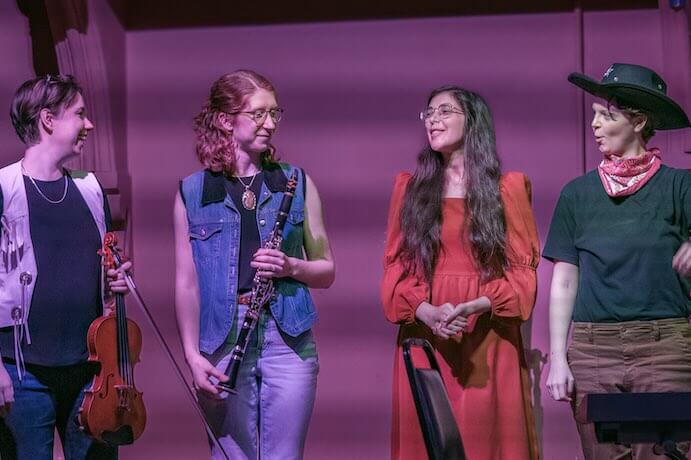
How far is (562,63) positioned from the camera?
17.8ft

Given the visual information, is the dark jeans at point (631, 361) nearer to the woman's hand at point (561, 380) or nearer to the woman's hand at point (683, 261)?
the woman's hand at point (561, 380)

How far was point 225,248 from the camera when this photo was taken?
4.21m

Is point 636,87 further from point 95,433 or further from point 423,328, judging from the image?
point 95,433

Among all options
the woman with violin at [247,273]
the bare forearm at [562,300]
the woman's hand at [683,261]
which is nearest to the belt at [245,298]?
the woman with violin at [247,273]

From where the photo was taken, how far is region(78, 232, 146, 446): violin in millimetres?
3912

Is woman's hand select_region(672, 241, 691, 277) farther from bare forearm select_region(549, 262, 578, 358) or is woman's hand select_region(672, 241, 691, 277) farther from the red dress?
the red dress

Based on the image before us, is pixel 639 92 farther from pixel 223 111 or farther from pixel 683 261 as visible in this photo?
pixel 223 111

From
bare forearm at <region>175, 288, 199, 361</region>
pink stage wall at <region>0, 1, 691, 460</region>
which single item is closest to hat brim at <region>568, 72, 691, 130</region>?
pink stage wall at <region>0, 1, 691, 460</region>

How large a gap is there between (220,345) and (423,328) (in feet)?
2.49

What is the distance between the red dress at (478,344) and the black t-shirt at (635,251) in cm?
25

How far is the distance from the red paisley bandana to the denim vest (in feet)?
3.41

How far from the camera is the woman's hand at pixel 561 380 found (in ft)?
13.8

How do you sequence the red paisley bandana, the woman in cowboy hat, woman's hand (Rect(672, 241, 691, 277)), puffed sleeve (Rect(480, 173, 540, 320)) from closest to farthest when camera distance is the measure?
woman's hand (Rect(672, 241, 691, 277))
the woman in cowboy hat
the red paisley bandana
puffed sleeve (Rect(480, 173, 540, 320))

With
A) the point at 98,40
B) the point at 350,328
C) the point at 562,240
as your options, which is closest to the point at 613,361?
the point at 562,240
